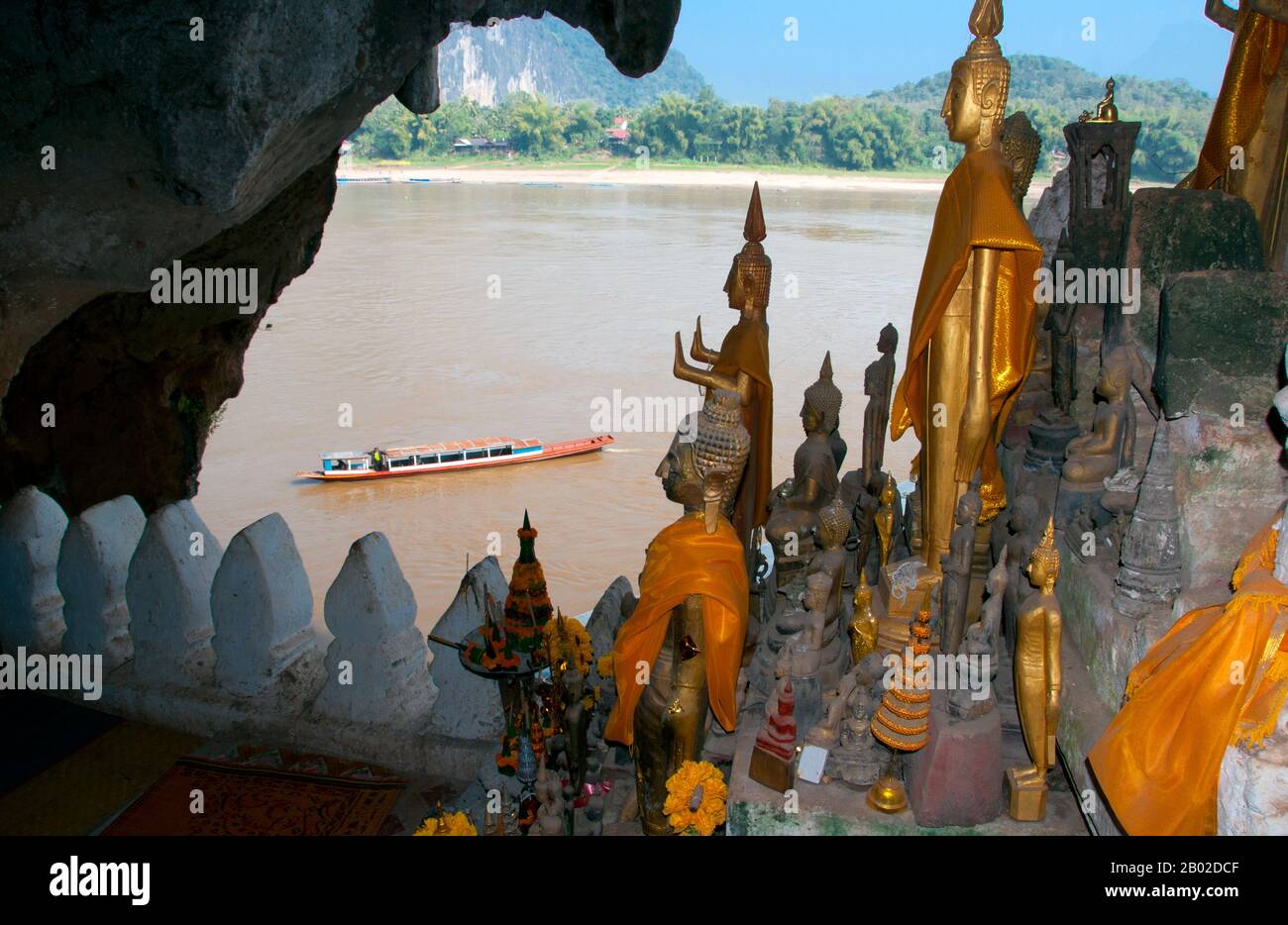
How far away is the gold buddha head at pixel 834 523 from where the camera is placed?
4.14m

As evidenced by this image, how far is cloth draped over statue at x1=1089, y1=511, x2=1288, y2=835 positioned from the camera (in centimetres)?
282

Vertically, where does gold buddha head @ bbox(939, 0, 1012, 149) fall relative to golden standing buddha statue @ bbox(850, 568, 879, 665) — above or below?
above

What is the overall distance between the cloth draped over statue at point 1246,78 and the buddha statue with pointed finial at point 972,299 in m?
2.58

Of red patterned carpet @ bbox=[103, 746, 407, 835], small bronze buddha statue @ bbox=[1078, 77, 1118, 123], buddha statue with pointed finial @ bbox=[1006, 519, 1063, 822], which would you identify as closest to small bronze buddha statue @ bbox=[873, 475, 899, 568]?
buddha statue with pointed finial @ bbox=[1006, 519, 1063, 822]

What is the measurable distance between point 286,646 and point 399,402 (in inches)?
643

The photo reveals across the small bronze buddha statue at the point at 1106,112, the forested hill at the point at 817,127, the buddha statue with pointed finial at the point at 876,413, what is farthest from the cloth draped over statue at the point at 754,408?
the forested hill at the point at 817,127

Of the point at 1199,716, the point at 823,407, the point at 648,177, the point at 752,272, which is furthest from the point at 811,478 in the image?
the point at 648,177

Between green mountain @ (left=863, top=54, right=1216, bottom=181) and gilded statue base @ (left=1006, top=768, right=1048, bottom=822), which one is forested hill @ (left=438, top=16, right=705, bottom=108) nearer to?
green mountain @ (left=863, top=54, right=1216, bottom=181)

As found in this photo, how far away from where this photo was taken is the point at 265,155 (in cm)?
571

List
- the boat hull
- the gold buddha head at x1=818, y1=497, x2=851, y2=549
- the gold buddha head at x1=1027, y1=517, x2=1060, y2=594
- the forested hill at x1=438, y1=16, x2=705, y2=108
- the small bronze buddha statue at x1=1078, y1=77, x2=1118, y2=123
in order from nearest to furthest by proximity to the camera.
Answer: the gold buddha head at x1=1027, y1=517, x2=1060, y2=594
the gold buddha head at x1=818, y1=497, x2=851, y2=549
the small bronze buddha statue at x1=1078, y1=77, x2=1118, y2=123
the boat hull
the forested hill at x1=438, y1=16, x2=705, y2=108

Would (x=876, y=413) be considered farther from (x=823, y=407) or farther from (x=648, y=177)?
(x=648, y=177)

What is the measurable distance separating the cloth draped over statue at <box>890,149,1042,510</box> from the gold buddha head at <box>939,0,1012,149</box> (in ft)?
0.31

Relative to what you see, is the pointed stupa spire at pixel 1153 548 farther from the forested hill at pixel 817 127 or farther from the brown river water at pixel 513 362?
the forested hill at pixel 817 127

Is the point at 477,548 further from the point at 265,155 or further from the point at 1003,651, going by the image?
the point at 1003,651
